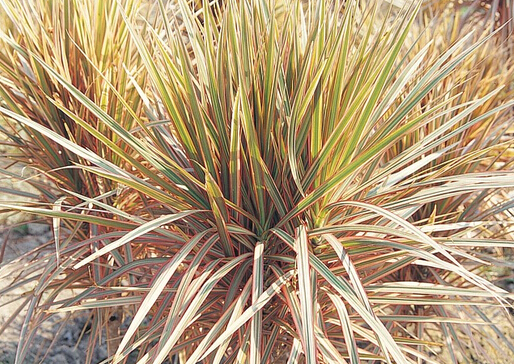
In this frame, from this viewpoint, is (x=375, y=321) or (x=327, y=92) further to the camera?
(x=327, y=92)

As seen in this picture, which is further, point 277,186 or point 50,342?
point 50,342

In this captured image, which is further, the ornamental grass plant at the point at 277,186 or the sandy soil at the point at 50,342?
the sandy soil at the point at 50,342

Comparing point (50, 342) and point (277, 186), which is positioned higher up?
point (277, 186)

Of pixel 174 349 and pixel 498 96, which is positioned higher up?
pixel 498 96

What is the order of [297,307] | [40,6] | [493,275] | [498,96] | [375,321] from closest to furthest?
1. [375,321]
2. [297,307]
3. [40,6]
4. [498,96]
5. [493,275]

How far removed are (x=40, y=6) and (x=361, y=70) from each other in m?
1.13

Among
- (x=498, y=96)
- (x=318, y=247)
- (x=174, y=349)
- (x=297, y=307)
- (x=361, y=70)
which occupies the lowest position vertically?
(x=174, y=349)

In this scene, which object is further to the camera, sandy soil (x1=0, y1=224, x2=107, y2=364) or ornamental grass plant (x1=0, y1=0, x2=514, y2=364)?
sandy soil (x1=0, y1=224, x2=107, y2=364)

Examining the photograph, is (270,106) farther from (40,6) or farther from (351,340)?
(40,6)

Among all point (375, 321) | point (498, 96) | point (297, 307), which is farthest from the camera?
point (498, 96)

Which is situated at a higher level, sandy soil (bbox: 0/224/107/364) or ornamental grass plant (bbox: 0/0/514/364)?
ornamental grass plant (bbox: 0/0/514/364)

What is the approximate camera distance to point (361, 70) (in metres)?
1.31

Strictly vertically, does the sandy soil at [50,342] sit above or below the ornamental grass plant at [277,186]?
below

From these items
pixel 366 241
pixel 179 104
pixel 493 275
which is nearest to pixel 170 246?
pixel 179 104
